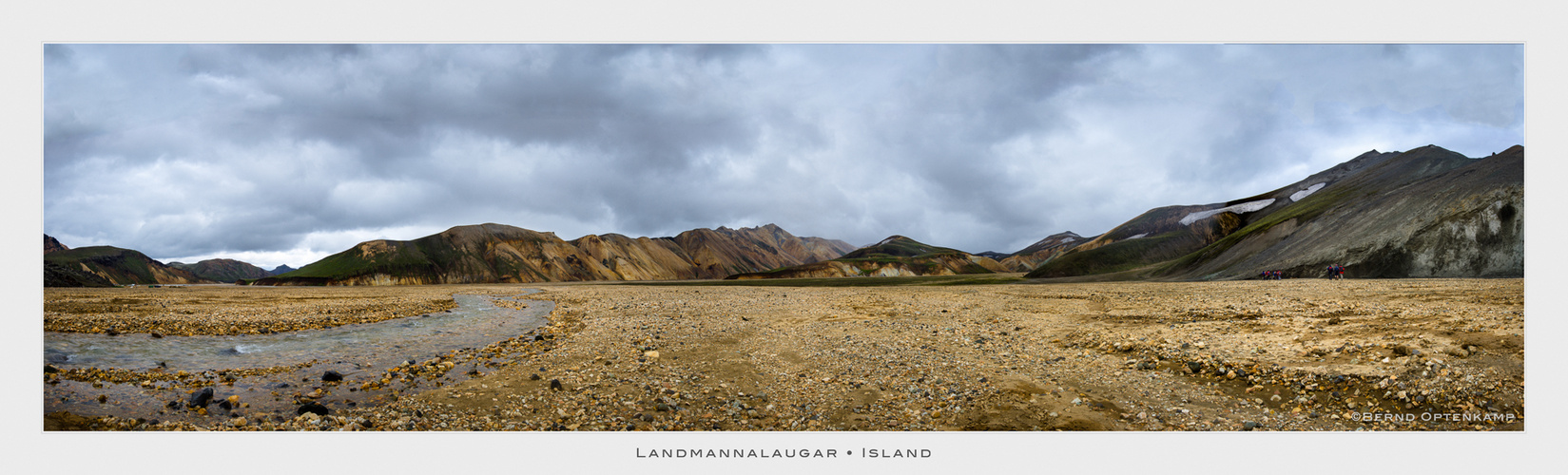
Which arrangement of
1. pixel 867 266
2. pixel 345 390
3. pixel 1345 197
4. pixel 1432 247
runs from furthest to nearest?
pixel 867 266 → pixel 1345 197 → pixel 1432 247 → pixel 345 390

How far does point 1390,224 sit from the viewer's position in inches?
1089

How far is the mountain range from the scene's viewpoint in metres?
19.9

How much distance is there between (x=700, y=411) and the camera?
710 centimetres

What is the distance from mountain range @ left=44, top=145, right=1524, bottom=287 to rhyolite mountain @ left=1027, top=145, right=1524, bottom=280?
0.34 feet

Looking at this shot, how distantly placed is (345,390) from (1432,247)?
38.7 meters

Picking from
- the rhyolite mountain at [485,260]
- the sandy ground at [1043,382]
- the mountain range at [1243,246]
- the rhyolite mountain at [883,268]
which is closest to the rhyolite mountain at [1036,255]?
the mountain range at [1243,246]

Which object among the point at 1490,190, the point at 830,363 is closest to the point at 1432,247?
the point at 1490,190

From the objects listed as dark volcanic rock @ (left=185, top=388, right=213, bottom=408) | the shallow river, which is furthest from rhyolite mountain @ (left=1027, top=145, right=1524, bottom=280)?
dark volcanic rock @ (left=185, top=388, right=213, bottom=408)

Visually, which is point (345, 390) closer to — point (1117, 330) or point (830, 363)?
point (830, 363)

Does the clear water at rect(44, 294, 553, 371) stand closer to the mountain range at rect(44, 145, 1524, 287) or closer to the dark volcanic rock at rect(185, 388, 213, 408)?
the mountain range at rect(44, 145, 1524, 287)

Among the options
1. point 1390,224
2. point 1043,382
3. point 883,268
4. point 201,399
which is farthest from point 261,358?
point 883,268

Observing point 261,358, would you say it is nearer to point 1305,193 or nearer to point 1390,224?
point 1390,224

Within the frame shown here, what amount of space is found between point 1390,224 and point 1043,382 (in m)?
34.6

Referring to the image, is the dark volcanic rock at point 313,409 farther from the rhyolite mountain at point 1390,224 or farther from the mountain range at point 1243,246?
the rhyolite mountain at point 1390,224
